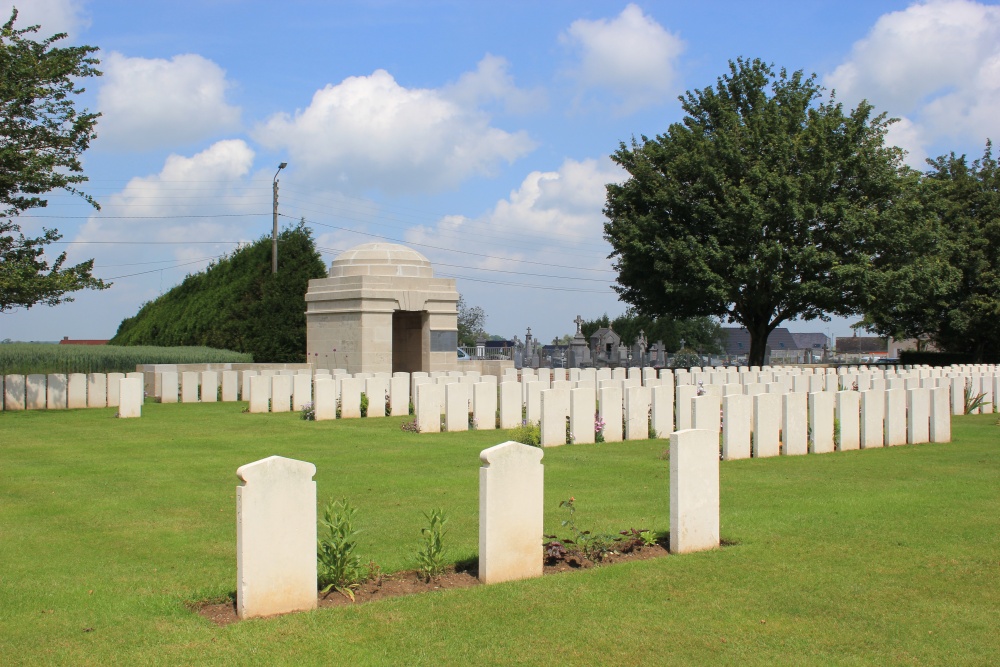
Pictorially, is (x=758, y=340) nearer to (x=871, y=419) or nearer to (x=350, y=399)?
(x=350, y=399)

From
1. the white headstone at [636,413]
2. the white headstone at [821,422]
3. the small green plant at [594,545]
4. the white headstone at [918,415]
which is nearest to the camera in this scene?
the small green plant at [594,545]

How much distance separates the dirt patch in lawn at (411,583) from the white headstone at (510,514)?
0.66 feet

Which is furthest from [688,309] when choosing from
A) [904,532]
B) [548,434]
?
[904,532]

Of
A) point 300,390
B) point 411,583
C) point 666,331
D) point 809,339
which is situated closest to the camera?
point 411,583

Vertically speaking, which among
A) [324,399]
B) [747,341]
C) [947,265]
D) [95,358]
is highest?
[947,265]

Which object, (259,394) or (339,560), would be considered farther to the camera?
(259,394)

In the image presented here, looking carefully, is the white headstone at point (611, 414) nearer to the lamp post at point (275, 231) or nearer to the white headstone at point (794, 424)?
the white headstone at point (794, 424)

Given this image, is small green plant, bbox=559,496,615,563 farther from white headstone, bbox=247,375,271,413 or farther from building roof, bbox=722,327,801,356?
building roof, bbox=722,327,801,356

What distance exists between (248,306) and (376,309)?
9.20 metres

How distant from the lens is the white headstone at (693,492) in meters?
6.92

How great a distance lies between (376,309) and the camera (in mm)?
26500

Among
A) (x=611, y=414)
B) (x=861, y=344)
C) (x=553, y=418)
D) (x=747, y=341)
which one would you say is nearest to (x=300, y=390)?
(x=553, y=418)

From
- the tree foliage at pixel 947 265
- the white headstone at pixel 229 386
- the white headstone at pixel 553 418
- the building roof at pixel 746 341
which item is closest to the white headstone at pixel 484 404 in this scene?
the white headstone at pixel 553 418

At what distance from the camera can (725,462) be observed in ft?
39.3
